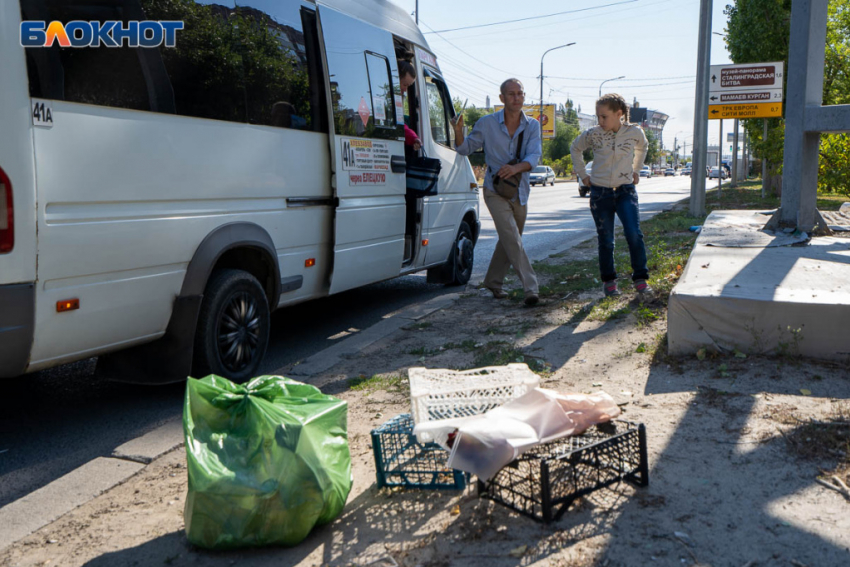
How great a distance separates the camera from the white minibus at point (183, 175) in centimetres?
332

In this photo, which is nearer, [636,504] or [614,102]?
[636,504]

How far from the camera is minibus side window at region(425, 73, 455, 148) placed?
7.78 m

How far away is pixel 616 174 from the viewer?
6.57 m

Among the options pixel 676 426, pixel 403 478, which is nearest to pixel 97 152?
pixel 403 478

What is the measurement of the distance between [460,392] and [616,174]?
155 inches

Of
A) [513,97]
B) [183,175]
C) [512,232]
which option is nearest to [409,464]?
[183,175]

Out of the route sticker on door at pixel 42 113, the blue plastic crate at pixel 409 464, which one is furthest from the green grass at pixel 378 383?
the route sticker on door at pixel 42 113

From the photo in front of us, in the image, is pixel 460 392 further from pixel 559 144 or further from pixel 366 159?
pixel 559 144

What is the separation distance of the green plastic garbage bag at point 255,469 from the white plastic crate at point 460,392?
1.39ft

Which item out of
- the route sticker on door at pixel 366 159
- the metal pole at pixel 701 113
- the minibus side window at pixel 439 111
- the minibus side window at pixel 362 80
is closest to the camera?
the minibus side window at pixel 362 80

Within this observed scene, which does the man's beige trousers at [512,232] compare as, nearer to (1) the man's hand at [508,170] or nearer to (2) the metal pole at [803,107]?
(1) the man's hand at [508,170]

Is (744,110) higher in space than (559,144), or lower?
lower

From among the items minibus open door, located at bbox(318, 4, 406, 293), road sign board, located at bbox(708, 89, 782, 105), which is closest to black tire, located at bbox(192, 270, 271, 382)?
minibus open door, located at bbox(318, 4, 406, 293)

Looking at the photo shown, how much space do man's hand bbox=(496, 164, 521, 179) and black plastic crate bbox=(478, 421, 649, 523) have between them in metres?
3.96
